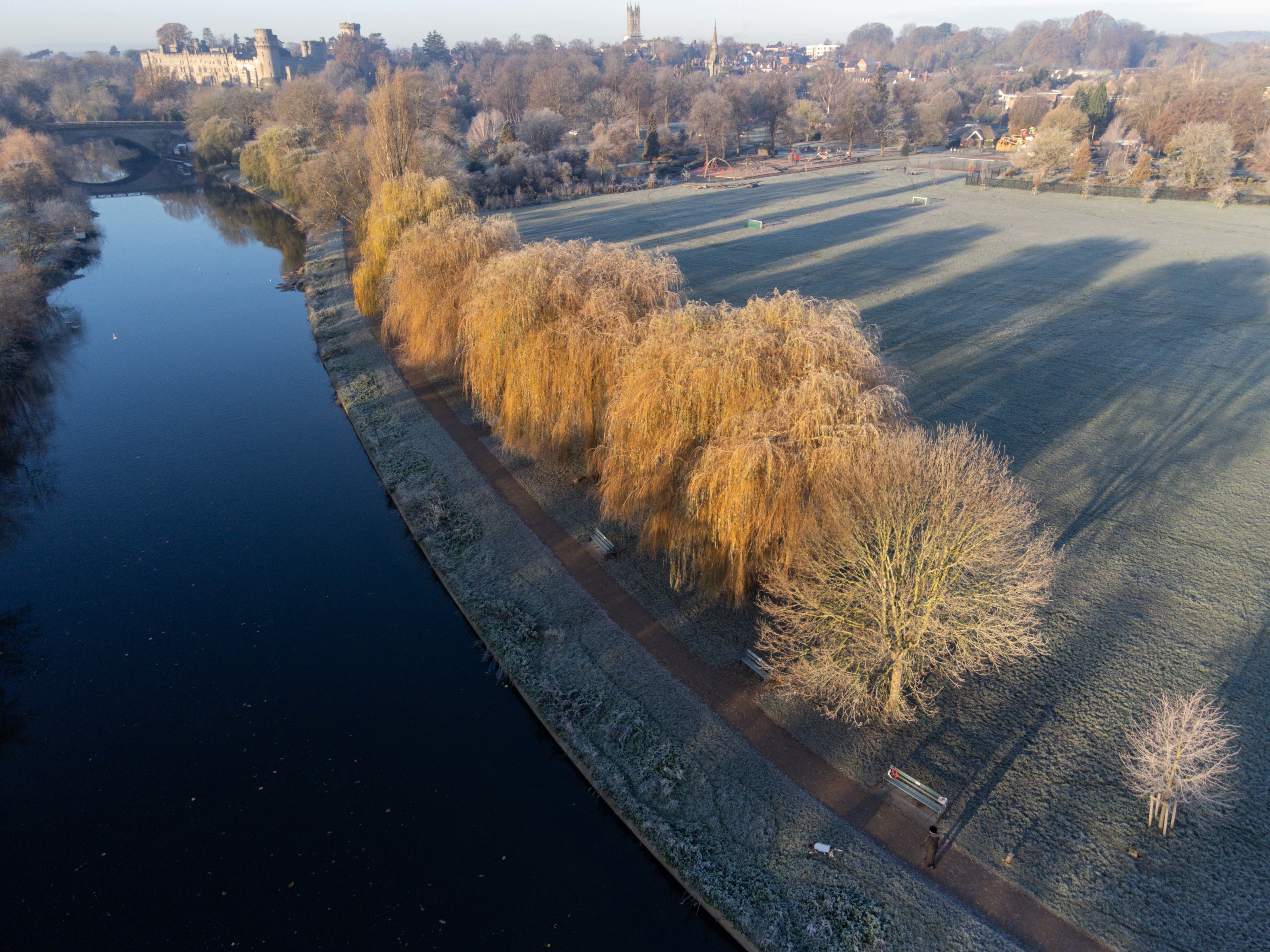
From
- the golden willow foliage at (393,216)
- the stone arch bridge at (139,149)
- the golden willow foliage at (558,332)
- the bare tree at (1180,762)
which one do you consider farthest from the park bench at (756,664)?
the stone arch bridge at (139,149)

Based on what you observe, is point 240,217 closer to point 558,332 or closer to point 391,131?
point 391,131

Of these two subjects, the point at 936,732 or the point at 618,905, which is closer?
the point at 618,905

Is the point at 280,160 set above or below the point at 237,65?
below

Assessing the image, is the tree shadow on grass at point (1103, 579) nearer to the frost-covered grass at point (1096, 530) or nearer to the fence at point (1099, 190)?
the frost-covered grass at point (1096, 530)

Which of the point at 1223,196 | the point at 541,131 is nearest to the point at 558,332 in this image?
the point at 1223,196

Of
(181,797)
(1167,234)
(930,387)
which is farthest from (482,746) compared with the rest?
(1167,234)

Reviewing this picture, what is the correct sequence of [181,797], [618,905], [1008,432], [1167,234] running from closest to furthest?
[618,905], [181,797], [1008,432], [1167,234]

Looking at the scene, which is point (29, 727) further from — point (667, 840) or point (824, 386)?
point (824, 386)
